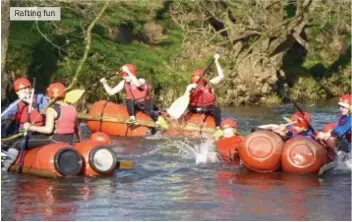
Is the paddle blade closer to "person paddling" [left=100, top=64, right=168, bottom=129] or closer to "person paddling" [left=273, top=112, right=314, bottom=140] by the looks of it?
"person paddling" [left=100, top=64, right=168, bottom=129]

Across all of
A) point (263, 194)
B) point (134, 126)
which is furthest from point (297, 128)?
point (134, 126)

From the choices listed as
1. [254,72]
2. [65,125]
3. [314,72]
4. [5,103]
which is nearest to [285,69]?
[314,72]

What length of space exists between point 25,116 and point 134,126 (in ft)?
17.0

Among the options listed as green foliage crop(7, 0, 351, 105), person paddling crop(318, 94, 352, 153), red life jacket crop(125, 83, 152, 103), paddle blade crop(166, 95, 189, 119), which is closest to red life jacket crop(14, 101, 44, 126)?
person paddling crop(318, 94, 352, 153)

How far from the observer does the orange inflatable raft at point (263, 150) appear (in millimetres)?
13992

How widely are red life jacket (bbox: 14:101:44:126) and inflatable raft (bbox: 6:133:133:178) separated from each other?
49 centimetres

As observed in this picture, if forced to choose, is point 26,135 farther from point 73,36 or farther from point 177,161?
point 73,36

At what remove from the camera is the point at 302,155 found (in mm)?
14023

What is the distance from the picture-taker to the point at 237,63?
27484 mm

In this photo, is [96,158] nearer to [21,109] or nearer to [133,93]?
Answer: [21,109]
